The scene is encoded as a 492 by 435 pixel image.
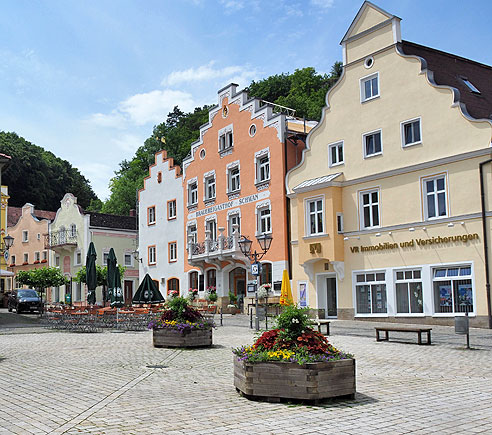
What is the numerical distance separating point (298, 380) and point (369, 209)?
19.9m

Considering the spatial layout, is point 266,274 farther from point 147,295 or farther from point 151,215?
point 151,215

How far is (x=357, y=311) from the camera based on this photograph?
27.6 meters

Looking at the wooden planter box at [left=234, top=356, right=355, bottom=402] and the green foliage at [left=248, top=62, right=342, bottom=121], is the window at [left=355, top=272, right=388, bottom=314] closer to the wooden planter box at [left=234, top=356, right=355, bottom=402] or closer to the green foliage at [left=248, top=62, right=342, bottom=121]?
the wooden planter box at [left=234, top=356, right=355, bottom=402]

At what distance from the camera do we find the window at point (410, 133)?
25.5 meters

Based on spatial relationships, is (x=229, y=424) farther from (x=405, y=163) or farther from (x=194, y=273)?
(x=194, y=273)

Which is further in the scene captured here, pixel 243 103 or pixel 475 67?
pixel 243 103

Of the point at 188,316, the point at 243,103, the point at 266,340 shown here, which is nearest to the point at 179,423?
the point at 266,340

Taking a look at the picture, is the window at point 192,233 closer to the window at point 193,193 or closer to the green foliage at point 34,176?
the window at point 193,193

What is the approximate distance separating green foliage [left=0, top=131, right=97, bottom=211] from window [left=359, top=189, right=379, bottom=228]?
2204 inches

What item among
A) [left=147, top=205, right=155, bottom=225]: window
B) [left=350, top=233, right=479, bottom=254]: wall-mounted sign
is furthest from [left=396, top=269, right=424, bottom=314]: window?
[left=147, top=205, right=155, bottom=225]: window

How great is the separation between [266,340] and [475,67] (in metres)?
25.5

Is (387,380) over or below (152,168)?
below

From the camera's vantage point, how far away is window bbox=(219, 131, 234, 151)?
37.8 meters

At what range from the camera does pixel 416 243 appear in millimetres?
24984
